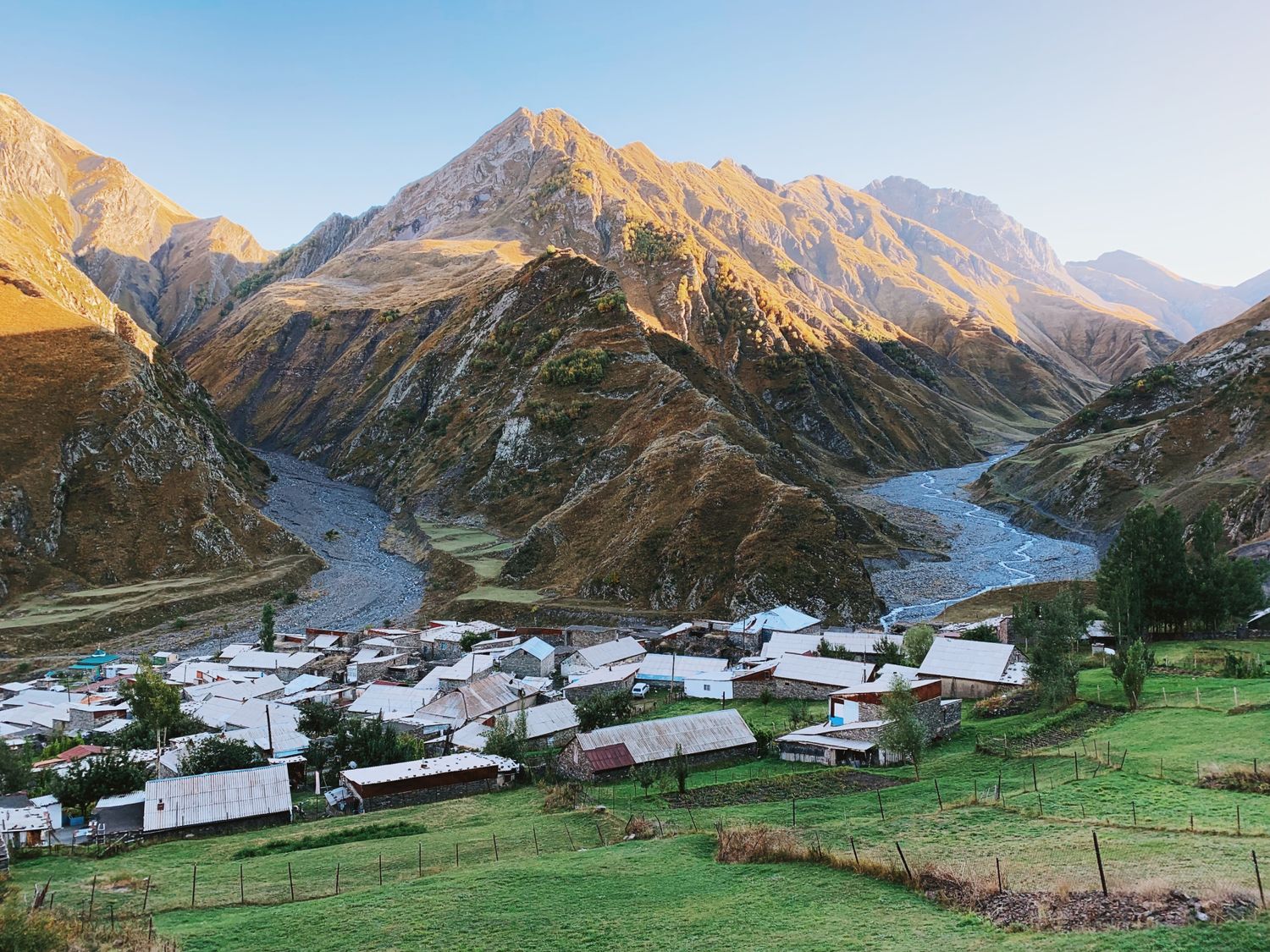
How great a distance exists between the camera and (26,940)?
1788 cm

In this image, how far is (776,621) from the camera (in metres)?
72.9

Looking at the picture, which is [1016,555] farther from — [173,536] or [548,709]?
[173,536]

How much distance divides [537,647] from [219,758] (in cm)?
2872

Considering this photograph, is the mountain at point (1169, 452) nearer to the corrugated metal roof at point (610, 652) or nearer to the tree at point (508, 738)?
the corrugated metal roof at point (610, 652)

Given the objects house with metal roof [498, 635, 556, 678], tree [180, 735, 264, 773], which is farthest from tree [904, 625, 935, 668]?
tree [180, 735, 264, 773]

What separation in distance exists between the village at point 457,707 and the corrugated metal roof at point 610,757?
80mm

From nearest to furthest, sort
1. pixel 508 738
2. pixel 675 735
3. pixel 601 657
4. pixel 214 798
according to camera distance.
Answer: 1. pixel 214 798
2. pixel 675 735
3. pixel 508 738
4. pixel 601 657

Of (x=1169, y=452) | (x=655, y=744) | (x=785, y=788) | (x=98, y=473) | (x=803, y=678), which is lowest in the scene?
(x=785, y=788)

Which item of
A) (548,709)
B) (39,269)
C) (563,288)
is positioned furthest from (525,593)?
(39,269)

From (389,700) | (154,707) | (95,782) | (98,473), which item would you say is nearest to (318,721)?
(389,700)

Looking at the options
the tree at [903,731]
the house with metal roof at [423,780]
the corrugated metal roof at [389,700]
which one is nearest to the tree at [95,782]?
the house with metal roof at [423,780]

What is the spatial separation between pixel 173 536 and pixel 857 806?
101 meters

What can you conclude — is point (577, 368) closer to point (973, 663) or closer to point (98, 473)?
point (98, 473)

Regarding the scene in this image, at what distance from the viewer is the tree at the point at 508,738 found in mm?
45844
